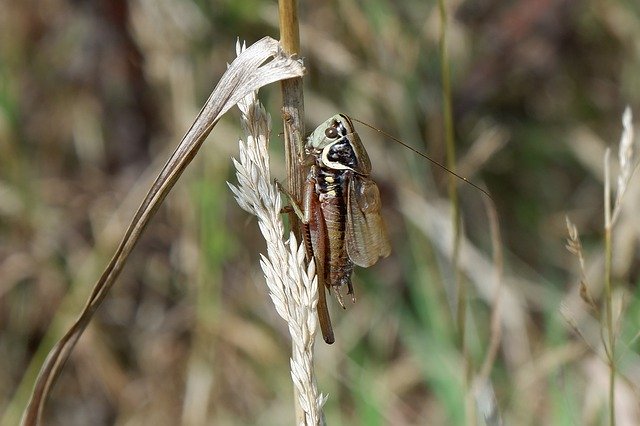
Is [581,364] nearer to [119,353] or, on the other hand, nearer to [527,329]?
[527,329]

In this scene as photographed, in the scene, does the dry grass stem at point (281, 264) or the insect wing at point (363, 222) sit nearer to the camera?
the dry grass stem at point (281, 264)

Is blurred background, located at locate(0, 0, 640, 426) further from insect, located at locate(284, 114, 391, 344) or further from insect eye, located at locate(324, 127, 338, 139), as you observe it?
insect eye, located at locate(324, 127, 338, 139)

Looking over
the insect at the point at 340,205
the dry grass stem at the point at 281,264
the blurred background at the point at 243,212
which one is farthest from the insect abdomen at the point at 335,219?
the blurred background at the point at 243,212

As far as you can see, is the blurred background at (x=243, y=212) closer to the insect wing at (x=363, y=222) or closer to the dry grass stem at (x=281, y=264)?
the insect wing at (x=363, y=222)

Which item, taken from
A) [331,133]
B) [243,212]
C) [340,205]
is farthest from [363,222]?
[243,212]

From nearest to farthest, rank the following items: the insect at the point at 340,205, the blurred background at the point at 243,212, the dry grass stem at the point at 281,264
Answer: the dry grass stem at the point at 281,264
the insect at the point at 340,205
the blurred background at the point at 243,212
